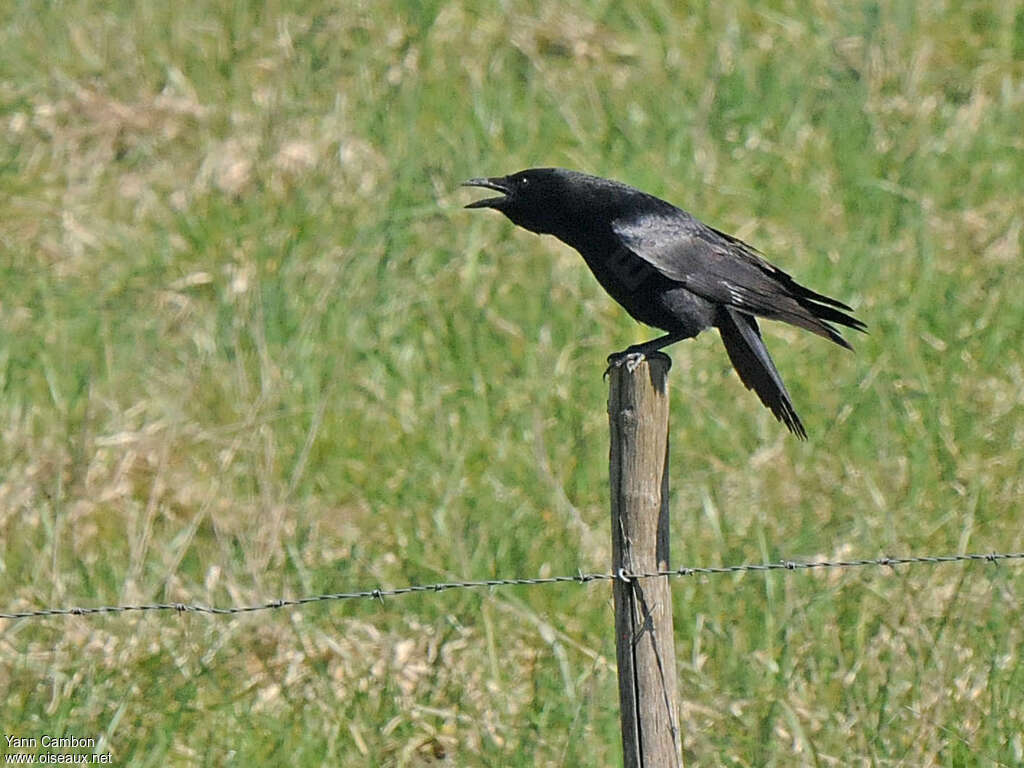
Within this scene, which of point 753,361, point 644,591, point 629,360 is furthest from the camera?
point 753,361

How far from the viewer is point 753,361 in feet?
15.8

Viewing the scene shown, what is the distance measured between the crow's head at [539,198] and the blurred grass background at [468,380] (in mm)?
1089

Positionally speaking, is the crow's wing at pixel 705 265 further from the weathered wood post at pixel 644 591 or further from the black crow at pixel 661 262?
the weathered wood post at pixel 644 591

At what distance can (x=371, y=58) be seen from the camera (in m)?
9.24

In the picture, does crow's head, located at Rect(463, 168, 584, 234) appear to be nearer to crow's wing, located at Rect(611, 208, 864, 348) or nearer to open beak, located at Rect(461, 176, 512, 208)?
open beak, located at Rect(461, 176, 512, 208)

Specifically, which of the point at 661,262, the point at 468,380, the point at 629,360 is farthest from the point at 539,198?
the point at 468,380

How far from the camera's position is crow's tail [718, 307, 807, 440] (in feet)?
15.4

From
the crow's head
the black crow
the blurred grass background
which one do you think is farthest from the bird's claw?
the blurred grass background

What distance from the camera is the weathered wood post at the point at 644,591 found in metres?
3.29

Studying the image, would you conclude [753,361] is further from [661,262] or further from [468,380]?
[468,380]

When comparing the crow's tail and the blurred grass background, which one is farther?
the crow's tail

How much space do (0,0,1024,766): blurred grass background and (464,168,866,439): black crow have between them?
28.8 inches

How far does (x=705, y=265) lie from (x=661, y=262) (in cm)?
16

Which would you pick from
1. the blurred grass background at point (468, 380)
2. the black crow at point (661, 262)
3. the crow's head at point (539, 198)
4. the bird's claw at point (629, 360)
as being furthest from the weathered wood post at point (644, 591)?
the crow's head at point (539, 198)
